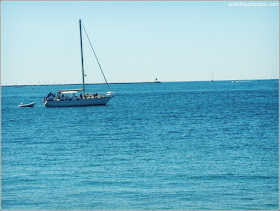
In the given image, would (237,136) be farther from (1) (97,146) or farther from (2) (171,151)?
(1) (97,146)

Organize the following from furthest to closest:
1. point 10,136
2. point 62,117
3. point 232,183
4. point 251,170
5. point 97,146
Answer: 1. point 62,117
2. point 10,136
3. point 97,146
4. point 251,170
5. point 232,183

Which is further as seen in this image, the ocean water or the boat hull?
the boat hull

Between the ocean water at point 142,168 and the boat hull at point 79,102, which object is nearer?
the ocean water at point 142,168

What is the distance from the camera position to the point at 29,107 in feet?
296

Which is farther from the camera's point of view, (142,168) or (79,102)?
(79,102)

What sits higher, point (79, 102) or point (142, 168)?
point (79, 102)

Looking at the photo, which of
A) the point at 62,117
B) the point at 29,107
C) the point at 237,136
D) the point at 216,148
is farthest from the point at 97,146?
the point at 29,107

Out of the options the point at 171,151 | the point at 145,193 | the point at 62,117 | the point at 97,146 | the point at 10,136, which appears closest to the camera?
the point at 145,193

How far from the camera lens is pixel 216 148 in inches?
1426

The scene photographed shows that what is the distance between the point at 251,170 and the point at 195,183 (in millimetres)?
4552

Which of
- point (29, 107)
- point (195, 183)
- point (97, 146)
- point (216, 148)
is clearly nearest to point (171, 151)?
point (216, 148)

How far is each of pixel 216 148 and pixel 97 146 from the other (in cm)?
920

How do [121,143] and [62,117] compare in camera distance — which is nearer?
[121,143]

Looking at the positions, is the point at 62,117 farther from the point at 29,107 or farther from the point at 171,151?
the point at 171,151
